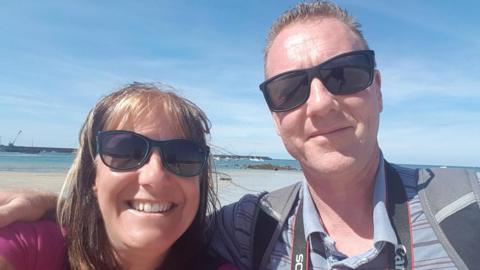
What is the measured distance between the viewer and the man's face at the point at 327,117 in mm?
2246

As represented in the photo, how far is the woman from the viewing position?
6.98 feet

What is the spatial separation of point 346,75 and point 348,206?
849mm

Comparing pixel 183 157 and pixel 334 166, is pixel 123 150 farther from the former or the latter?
pixel 334 166

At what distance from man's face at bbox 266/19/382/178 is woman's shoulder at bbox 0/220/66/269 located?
155cm

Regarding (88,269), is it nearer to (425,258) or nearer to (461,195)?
(425,258)

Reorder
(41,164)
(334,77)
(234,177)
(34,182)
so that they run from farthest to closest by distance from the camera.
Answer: (41,164)
(234,177)
(34,182)
(334,77)

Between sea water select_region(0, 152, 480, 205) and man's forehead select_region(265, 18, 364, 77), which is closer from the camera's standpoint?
man's forehead select_region(265, 18, 364, 77)

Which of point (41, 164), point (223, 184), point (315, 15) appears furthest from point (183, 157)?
point (41, 164)

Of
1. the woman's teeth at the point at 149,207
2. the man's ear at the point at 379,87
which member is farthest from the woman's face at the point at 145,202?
the man's ear at the point at 379,87

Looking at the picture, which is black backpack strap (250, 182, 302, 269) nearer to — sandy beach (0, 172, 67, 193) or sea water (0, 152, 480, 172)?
sea water (0, 152, 480, 172)

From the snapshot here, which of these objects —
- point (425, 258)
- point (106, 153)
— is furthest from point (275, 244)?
point (106, 153)

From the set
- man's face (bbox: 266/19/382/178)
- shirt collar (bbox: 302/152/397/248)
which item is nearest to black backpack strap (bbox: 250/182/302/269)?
shirt collar (bbox: 302/152/397/248)

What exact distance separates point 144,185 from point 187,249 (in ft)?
2.09

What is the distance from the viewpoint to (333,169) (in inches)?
88.0
